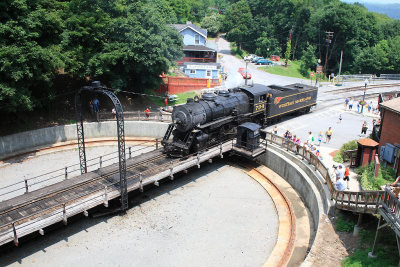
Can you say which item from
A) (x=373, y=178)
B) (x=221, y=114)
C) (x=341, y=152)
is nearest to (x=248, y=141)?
(x=221, y=114)

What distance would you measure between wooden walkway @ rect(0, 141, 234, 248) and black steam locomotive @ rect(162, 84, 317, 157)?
3.47ft

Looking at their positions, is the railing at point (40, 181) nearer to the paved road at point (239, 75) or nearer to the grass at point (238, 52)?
the paved road at point (239, 75)

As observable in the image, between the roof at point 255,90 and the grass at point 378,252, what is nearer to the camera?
the grass at point 378,252

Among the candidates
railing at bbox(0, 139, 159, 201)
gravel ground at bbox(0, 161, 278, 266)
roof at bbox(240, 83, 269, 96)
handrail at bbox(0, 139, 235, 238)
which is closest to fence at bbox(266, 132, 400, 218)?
gravel ground at bbox(0, 161, 278, 266)

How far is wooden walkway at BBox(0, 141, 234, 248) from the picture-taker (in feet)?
52.7

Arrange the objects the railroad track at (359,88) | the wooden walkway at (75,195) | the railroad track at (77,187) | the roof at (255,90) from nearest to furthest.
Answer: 1. the wooden walkway at (75,195)
2. the railroad track at (77,187)
3. the roof at (255,90)
4. the railroad track at (359,88)

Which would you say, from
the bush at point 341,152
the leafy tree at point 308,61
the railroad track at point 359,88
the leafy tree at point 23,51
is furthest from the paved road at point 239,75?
the leafy tree at point 23,51

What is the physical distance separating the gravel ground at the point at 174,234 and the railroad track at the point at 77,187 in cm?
154

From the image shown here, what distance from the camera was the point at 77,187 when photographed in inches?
764

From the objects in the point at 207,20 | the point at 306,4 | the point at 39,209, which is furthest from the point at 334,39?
the point at 39,209

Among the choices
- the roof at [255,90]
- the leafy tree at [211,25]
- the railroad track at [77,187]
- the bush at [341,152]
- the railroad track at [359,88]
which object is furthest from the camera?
the leafy tree at [211,25]

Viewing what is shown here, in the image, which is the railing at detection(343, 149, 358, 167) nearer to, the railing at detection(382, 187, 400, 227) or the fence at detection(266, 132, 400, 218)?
the fence at detection(266, 132, 400, 218)

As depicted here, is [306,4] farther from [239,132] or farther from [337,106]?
[239,132]

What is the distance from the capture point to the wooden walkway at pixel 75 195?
633 inches
